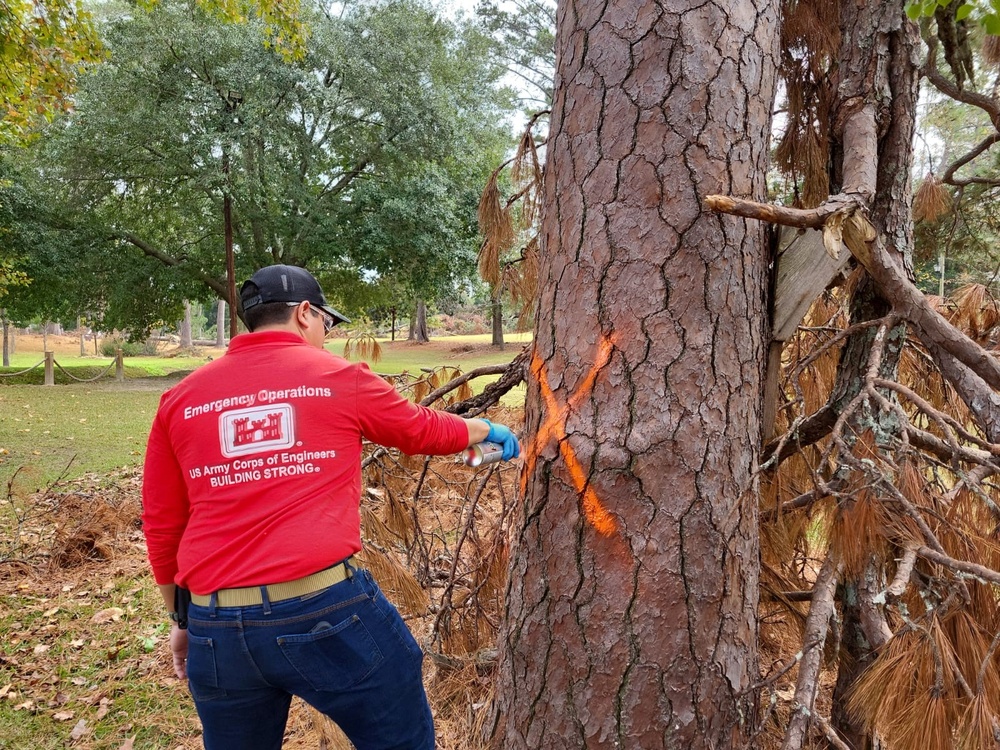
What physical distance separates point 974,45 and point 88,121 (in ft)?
41.5

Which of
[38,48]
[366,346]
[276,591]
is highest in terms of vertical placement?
[38,48]

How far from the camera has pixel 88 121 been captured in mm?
10930

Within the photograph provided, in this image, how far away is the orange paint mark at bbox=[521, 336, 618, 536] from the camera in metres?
1.22

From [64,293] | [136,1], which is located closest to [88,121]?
[64,293]

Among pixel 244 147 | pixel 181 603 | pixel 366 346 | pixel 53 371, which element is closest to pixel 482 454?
pixel 181 603

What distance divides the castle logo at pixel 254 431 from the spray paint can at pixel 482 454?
1.52ft

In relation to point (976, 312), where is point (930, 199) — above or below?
above

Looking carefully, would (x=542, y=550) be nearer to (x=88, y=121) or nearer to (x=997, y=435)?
(x=997, y=435)

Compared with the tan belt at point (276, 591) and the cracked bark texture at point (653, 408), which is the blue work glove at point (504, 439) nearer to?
the cracked bark texture at point (653, 408)

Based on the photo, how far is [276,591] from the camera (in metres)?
1.42

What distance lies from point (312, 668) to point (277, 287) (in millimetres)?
931

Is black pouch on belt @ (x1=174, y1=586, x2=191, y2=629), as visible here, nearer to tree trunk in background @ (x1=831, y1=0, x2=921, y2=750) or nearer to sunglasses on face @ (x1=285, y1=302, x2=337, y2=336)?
sunglasses on face @ (x1=285, y1=302, x2=337, y2=336)

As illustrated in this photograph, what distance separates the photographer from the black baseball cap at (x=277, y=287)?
1.64 metres

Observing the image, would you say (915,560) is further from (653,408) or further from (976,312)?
(976,312)
